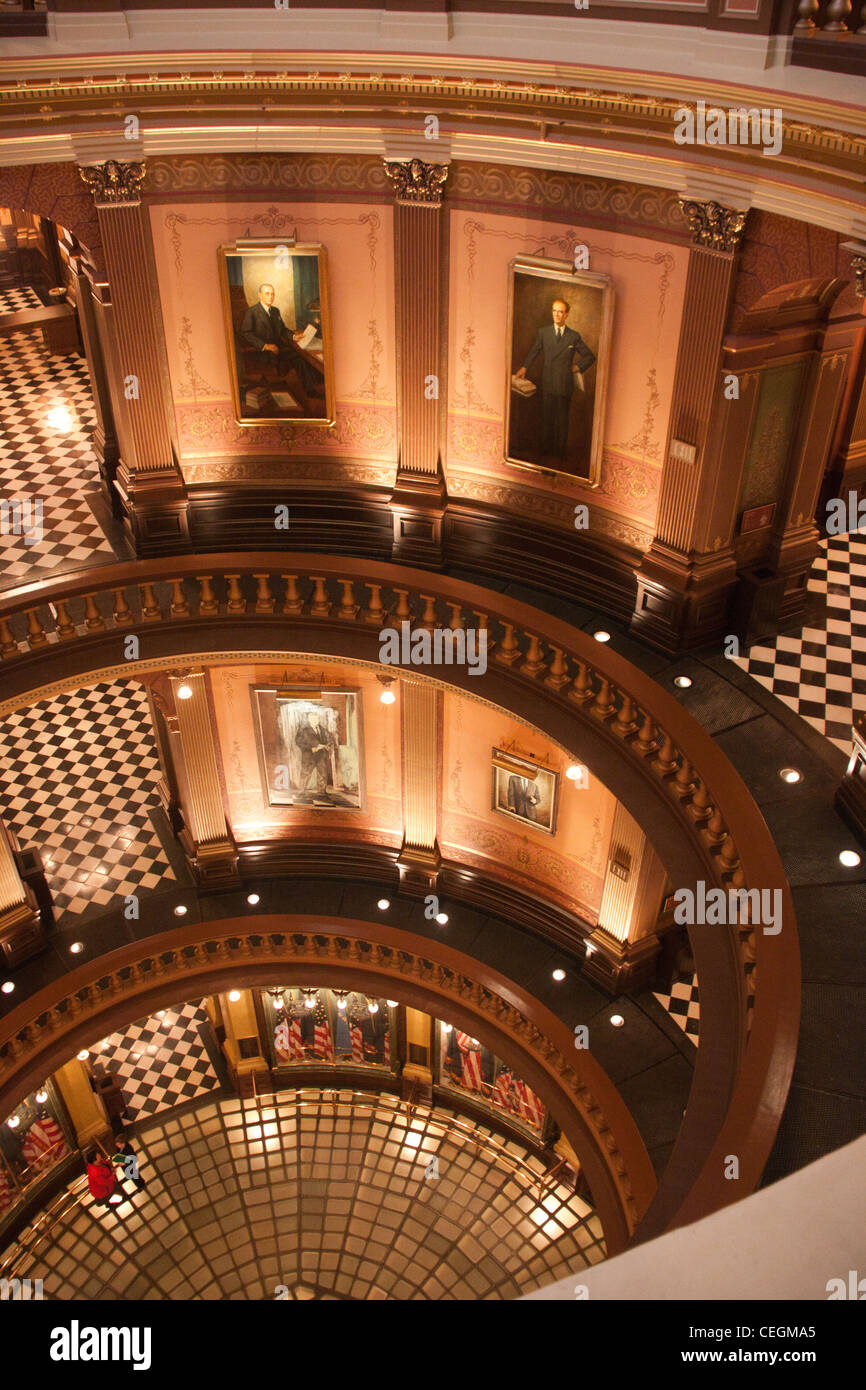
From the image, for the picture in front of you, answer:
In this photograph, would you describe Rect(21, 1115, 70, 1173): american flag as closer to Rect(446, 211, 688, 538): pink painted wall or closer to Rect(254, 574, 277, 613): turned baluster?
Rect(254, 574, 277, 613): turned baluster

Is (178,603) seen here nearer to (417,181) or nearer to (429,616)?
(429,616)

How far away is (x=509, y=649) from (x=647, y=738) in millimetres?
1895

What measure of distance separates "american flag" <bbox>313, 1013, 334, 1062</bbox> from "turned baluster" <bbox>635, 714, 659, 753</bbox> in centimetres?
767

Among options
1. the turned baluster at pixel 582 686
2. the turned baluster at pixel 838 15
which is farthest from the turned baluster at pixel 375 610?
the turned baluster at pixel 838 15

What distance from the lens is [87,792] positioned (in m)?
16.6

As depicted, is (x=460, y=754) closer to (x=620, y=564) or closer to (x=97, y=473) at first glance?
(x=620, y=564)

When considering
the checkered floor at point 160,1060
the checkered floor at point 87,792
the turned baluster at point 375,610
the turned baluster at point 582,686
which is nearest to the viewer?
the turned baluster at point 582,686

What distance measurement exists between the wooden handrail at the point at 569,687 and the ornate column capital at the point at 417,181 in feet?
12.0

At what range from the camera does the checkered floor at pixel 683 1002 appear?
1295 centimetres

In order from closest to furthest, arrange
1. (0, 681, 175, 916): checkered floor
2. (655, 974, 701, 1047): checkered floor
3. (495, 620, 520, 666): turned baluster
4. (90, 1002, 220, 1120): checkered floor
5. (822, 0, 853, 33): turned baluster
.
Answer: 1. (822, 0, 853, 33): turned baluster
2. (495, 620, 520, 666): turned baluster
3. (655, 974, 701, 1047): checkered floor
4. (0, 681, 175, 916): checkered floor
5. (90, 1002, 220, 1120): checkered floor

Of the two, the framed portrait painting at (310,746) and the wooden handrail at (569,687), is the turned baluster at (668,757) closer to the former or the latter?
the wooden handrail at (569,687)

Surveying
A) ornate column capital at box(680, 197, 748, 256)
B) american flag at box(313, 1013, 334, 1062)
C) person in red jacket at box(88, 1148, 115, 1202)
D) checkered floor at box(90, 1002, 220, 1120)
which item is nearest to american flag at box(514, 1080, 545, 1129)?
american flag at box(313, 1013, 334, 1062)

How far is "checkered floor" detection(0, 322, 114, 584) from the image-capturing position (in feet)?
43.0
